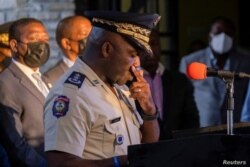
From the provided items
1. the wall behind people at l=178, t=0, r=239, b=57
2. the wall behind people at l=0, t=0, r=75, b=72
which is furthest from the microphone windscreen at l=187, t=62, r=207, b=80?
the wall behind people at l=178, t=0, r=239, b=57

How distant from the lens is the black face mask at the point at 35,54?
15.9 feet

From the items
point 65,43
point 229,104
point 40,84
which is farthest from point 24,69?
point 229,104

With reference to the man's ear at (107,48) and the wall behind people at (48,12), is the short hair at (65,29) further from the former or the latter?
the man's ear at (107,48)

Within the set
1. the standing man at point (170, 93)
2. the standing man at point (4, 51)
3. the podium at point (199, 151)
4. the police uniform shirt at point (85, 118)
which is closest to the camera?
the podium at point (199, 151)

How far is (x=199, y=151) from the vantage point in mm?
2840

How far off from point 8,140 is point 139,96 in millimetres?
1253

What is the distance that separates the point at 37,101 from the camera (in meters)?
4.62

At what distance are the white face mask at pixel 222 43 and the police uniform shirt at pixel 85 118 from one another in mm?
3669

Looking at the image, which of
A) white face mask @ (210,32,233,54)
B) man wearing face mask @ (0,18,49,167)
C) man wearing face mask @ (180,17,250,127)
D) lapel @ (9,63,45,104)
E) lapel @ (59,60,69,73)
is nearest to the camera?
man wearing face mask @ (0,18,49,167)

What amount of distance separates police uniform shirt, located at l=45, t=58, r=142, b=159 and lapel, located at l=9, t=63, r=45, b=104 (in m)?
1.22

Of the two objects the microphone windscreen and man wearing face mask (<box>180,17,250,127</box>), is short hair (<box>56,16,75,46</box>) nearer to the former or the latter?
man wearing face mask (<box>180,17,250,127</box>)

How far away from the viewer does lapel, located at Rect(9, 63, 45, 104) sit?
15.3ft

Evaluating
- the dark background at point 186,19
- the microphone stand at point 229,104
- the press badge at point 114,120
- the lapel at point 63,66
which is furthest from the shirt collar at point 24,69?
the dark background at point 186,19

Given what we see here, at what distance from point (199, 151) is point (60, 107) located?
28.5 inches
